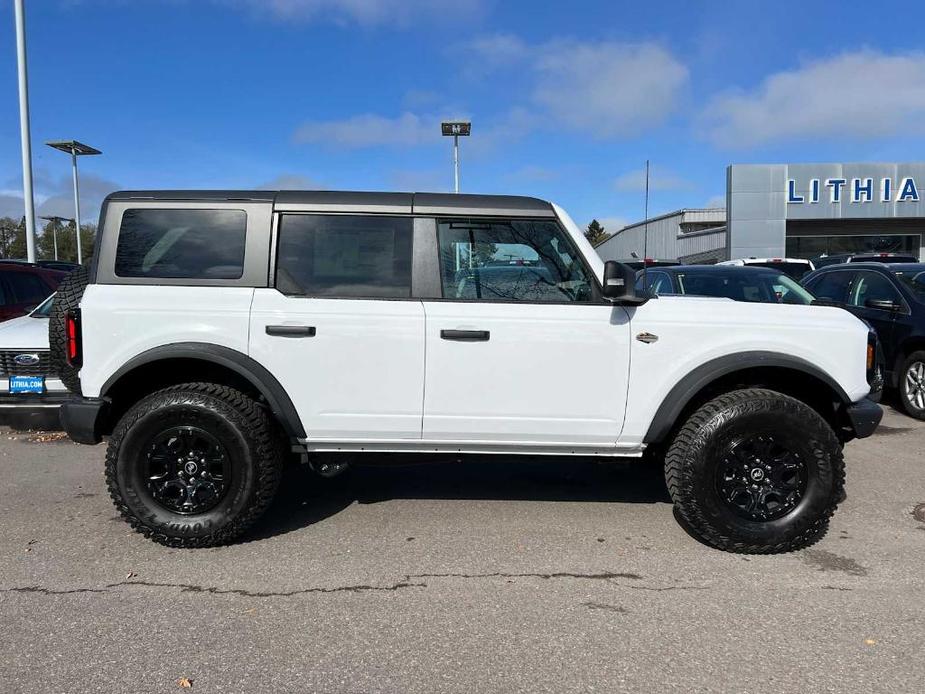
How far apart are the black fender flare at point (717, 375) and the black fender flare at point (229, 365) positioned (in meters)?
2.10

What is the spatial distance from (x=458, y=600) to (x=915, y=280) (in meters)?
6.85

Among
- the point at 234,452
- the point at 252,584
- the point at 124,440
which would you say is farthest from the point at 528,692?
the point at 124,440

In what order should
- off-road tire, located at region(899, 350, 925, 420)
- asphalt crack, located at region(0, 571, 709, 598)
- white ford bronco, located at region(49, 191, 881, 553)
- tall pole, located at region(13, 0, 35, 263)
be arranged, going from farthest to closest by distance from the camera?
tall pole, located at region(13, 0, 35, 263) < off-road tire, located at region(899, 350, 925, 420) < white ford bronco, located at region(49, 191, 881, 553) < asphalt crack, located at region(0, 571, 709, 598)

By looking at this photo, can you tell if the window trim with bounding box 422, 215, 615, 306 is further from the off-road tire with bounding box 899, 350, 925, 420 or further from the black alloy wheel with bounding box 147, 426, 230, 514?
the off-road tire with bounding box 899, 350, 925, 420

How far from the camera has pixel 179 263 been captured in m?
3.79

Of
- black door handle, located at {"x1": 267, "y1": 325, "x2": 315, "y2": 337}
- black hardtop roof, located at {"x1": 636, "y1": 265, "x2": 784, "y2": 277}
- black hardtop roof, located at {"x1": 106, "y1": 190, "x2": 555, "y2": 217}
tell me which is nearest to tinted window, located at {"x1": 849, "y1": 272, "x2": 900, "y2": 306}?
black hardtop roof, located at {"x1": 636, "y1": 265, "x2": 784, "y2": 277}

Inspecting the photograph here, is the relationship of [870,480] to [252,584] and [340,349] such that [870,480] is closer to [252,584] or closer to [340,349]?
[340,349]

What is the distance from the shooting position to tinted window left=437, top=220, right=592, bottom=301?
148 inches

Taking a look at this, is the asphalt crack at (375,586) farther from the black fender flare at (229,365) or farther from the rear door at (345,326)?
the black fender flare at (229,365)

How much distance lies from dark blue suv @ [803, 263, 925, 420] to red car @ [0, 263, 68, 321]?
916cm

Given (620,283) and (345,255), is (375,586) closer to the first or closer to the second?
(345,255)

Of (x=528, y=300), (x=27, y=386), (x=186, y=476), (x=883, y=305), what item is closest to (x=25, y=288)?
(x=27, y=386)

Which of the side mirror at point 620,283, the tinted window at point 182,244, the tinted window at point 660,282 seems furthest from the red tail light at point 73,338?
the tinted window at point 660,282

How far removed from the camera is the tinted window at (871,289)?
7492 mm
